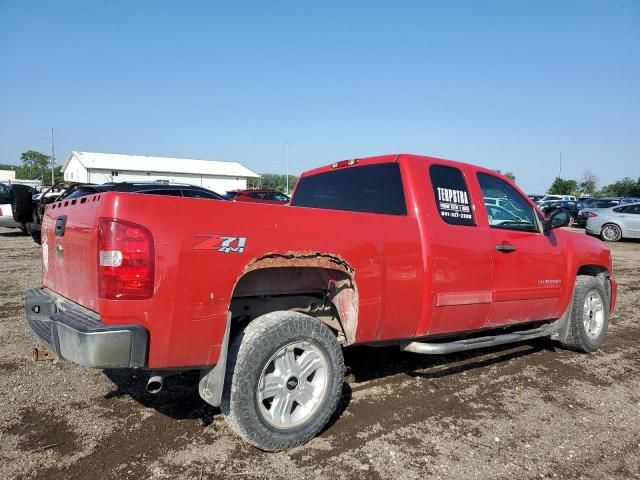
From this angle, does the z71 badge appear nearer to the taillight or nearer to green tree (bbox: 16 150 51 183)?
the taillight

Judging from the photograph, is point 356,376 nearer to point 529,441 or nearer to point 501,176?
point 529,441

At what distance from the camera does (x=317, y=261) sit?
3.04 m

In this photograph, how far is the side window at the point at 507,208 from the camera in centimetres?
433

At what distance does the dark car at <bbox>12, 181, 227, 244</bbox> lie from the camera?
6.24 metres

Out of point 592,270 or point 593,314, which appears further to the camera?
point 592,270

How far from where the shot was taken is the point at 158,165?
181 feet

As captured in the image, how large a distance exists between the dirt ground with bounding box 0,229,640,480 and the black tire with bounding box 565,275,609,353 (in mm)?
213

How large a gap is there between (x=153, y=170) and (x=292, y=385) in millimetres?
54325

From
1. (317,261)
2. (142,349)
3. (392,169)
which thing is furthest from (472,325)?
(142,349)

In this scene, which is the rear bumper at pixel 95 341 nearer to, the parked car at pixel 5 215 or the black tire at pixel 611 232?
the parked car at pixel 5 215

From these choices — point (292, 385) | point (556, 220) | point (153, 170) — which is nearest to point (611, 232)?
point (556, 220)

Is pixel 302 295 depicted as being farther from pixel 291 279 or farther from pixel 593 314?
pixel 593 314

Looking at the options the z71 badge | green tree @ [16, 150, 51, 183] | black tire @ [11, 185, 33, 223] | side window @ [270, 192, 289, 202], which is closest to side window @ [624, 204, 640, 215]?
side window @ [270, 192, 289, 202]

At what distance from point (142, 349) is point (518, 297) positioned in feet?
10.8
